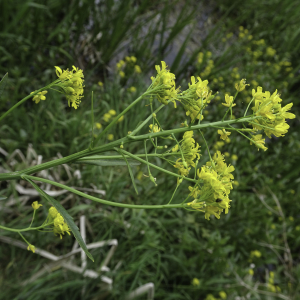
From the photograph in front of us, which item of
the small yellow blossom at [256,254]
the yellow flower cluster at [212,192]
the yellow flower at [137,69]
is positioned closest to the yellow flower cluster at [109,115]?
the yellow flower at [137,69]

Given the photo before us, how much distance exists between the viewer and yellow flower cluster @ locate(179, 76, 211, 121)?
0.68 meters

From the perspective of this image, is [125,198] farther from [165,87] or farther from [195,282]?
[165,87]

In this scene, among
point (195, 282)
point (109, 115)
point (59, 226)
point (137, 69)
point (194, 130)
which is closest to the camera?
point (194, 130)

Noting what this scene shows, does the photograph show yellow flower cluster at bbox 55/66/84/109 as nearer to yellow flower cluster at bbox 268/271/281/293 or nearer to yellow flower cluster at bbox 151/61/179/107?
yellow flower cluster at bbox 151/61/179/107

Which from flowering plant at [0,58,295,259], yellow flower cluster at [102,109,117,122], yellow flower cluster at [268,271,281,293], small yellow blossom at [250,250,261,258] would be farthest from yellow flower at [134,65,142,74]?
flowering plant at [0,58,295,259]

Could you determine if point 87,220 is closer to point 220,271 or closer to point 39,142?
point 39,142

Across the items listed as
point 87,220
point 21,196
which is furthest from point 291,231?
point 21,196

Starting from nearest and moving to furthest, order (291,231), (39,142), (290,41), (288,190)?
(39,142) → (291,231) → (288,190) → (290,41)

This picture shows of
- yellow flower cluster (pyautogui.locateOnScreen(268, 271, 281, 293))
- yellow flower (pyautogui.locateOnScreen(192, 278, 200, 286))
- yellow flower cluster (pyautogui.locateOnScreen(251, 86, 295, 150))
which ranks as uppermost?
yellow flower cluster (pyautogui.locateOnScreen(251, 86, 295, 150))

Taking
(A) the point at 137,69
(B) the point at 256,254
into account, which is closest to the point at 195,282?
(B) the point at 256,254

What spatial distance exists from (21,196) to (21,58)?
1.16 m

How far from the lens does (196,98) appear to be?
0.71m

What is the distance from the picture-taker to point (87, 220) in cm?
197

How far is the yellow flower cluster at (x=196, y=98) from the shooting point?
26.7 inches
